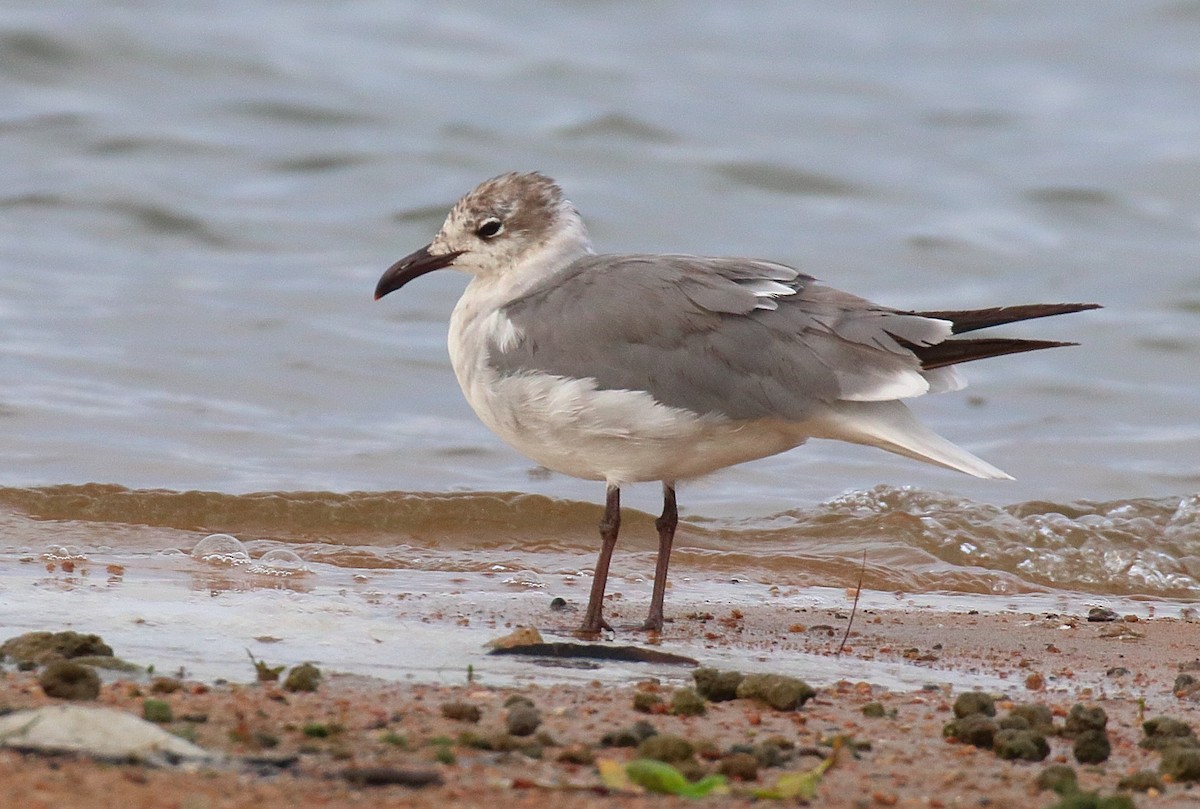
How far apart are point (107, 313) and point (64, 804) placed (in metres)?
9.28

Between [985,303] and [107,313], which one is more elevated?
[985,303]

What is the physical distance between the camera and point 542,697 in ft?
14.7

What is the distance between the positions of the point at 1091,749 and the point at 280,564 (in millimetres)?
4032

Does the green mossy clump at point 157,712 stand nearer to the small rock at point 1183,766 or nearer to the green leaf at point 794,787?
the green leaf at point 794,787

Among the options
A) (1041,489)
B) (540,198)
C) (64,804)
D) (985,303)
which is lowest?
(64,804)

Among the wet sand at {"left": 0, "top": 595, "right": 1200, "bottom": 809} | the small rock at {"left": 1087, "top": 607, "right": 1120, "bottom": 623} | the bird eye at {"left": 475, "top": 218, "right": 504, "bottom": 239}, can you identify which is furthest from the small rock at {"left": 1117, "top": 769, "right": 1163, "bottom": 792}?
the bird eye at {"left": 475, "top": 218, "right": 504, "bottom": 239}

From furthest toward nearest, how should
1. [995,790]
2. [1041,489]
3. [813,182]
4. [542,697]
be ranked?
[813,182] < [1041,489] < [542,697] < [995,790]

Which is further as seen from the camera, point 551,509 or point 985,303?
point 985,303

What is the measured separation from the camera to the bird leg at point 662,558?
6.14 metres

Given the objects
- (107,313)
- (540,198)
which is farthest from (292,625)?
(107,313)

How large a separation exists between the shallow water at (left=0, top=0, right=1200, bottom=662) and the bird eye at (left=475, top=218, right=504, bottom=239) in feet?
4.23

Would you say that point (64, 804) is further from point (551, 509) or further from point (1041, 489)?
point (1041, 489)

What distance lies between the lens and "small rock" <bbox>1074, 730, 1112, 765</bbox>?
13.5ft

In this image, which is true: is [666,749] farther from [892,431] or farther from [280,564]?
[280,564]
